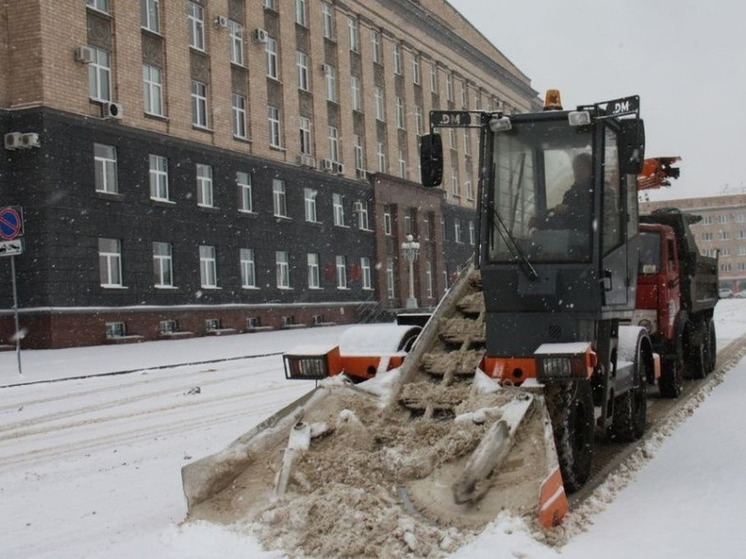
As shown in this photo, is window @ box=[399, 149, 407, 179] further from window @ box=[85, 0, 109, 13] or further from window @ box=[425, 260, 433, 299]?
Answer: window @ box=[85, 0, 109, 13]

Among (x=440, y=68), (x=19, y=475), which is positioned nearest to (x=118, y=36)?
(x=19, y=475)

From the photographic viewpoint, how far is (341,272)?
4094cm

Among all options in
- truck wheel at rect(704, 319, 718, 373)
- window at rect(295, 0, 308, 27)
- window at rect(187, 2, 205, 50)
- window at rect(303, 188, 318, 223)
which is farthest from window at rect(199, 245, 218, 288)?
truck wheel at rect(704, 319, 718, 373)

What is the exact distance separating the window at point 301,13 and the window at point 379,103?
22.5 ft

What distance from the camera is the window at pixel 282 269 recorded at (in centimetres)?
3588

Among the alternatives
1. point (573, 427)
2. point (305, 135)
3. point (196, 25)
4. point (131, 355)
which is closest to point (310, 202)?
point (305, 135)

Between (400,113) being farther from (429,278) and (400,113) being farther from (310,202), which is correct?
(310,202)

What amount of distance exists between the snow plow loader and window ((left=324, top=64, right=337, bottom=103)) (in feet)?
109

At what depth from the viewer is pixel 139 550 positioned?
5598mm

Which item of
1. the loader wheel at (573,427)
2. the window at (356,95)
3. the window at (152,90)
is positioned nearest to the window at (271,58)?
the window at (356,95)

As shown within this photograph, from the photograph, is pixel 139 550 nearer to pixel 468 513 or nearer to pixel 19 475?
pixel 468 513

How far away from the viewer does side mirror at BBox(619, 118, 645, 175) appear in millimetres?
7215

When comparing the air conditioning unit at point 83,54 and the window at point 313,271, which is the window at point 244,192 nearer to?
the window at point 313,271

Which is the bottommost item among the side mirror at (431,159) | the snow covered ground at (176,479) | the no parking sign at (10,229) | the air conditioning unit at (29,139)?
the snow covered ground at (176,479)
